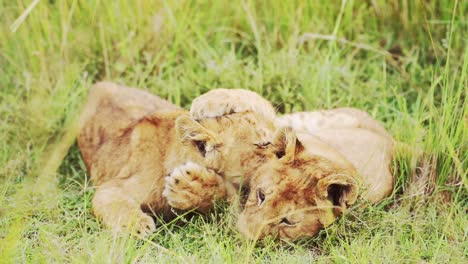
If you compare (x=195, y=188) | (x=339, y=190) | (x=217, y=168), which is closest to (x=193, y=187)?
(x=195, y=188)

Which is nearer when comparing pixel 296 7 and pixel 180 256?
pixel 180 256

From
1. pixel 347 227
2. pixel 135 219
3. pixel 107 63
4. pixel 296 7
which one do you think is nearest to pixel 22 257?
pixel 135 219

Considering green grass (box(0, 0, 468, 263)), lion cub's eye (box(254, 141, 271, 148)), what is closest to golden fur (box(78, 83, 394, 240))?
lion cub's eye (box(254, 141, 271, 148))

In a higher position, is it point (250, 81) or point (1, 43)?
point (1, 43)

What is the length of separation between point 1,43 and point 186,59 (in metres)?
1.16

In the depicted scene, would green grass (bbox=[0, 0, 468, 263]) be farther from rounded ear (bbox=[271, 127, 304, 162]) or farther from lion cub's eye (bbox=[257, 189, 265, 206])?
rounded ear (bbox=[271, 127, 304, 162])

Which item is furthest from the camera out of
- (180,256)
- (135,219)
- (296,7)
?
(296,7)

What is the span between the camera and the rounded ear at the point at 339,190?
10.6 ft

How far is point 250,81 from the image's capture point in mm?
4789

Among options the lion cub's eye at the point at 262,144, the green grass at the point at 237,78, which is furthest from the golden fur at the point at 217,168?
the green grass at the point at 237,78

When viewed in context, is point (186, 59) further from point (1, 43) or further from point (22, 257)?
point (22, 257)

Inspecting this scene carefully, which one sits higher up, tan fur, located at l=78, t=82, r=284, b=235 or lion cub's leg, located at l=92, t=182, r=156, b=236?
tan fur, located at l=78, t=82, r=284, b=235

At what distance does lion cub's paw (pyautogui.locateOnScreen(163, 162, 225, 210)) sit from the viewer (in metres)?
3.54

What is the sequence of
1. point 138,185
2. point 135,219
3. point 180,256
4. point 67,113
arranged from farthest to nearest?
point 67,113
point 138,185
point 135,219
point 180,256
